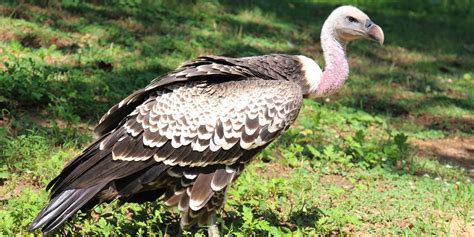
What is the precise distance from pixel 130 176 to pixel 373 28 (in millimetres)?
1926

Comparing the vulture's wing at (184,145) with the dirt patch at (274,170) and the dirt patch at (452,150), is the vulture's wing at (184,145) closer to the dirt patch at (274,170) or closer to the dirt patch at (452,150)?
the dirt patch at (274,170)

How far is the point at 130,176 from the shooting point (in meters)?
4.59

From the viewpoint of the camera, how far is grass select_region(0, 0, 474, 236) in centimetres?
525

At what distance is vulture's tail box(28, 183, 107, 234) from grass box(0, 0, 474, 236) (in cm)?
26

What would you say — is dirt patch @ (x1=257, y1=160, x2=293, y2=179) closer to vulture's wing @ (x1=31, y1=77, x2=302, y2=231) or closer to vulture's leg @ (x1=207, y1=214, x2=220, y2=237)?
vulture's leg @ (x1=207, y1=214, x2=220, y2=237)

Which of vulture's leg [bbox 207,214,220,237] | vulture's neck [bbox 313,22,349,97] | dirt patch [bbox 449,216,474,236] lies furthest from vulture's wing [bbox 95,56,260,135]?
dirt patch [bbox 449,216,474,236]

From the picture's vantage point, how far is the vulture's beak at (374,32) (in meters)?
5.23

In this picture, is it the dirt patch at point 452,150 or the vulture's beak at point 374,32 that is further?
the dirt patch at point 452,150

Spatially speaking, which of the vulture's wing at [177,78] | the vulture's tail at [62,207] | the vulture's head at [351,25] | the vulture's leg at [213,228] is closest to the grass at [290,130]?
the vulture's leg at [213,228]

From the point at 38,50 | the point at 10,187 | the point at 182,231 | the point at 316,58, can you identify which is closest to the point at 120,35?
the point at 38,50

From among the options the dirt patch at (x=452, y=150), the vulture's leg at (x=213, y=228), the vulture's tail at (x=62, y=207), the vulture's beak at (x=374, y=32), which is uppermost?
the vulture's beak at (x=374, y=32)

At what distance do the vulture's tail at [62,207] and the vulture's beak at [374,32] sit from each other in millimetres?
2065

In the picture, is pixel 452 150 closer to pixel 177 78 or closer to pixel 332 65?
pixel 332 65

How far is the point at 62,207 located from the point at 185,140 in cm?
79
